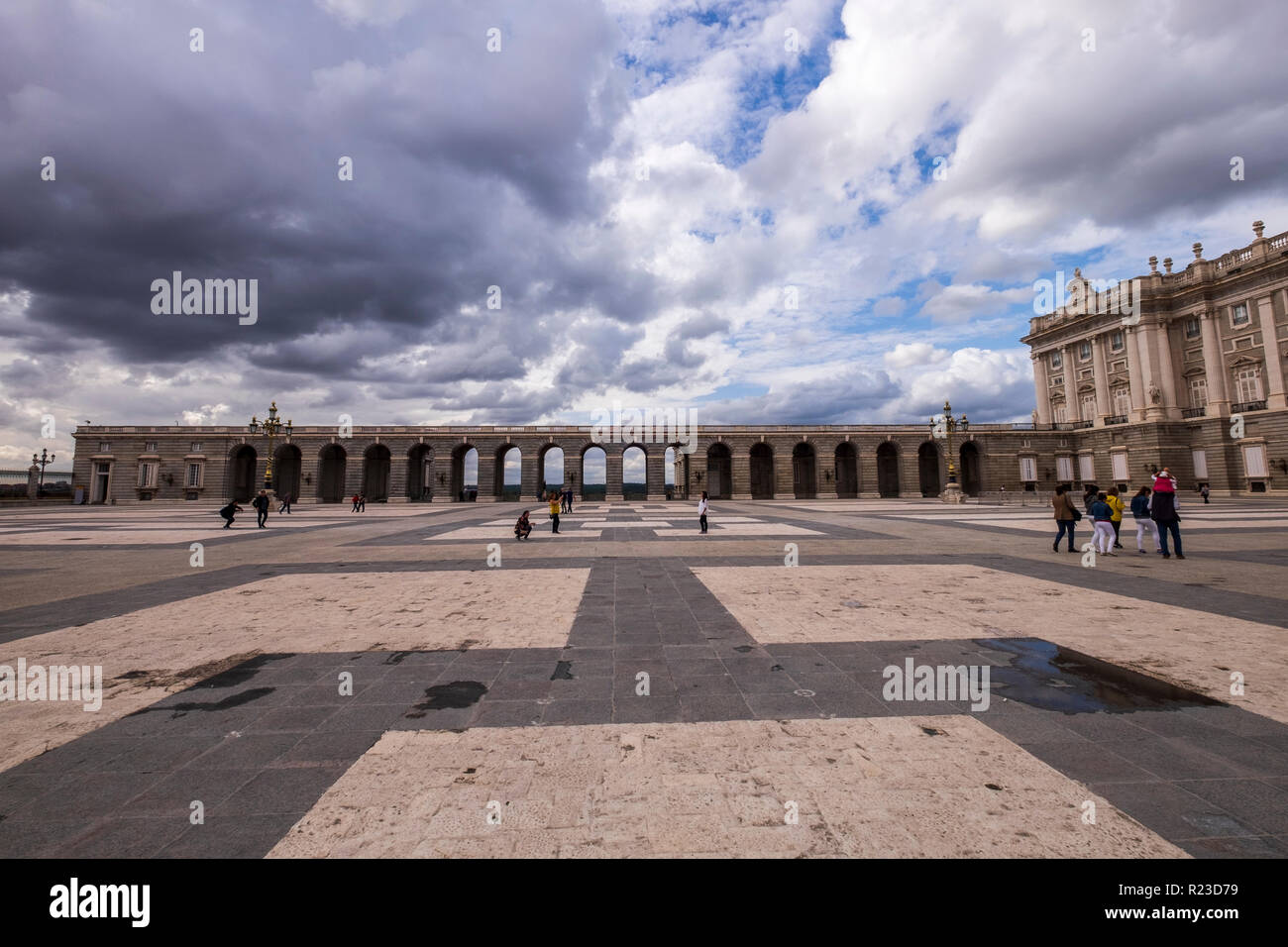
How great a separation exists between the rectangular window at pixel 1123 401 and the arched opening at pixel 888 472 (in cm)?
1911

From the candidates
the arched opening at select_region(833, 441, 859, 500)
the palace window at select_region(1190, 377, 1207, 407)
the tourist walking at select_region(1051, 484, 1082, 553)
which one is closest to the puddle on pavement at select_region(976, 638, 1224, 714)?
the tourist walking at select_region(1051, 484, 1082, 553)

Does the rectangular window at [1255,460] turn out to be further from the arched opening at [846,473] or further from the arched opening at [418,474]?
the arched opening at [418,474]

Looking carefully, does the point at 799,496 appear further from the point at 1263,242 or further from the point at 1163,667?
the point at 1163,667

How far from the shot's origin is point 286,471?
55719 mm

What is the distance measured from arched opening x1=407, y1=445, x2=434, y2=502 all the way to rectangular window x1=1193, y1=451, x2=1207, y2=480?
67847 mm

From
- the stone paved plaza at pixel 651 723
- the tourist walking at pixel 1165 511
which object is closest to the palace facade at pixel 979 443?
the tourist walking at pixel 1165 511

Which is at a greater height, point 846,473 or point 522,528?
point 846,473

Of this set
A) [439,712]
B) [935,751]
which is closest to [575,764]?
[439,712]

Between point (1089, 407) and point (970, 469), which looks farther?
point (970, 469)

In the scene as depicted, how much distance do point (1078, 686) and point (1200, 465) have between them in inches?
2247

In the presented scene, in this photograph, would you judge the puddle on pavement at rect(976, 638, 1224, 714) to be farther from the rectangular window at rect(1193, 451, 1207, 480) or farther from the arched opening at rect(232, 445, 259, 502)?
the arched opening at rect(232, 445, 259, 502)

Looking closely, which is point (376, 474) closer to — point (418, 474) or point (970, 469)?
point (418, 474)

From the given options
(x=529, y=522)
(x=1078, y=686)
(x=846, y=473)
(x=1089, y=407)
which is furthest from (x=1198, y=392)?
(x=1078, y=686)

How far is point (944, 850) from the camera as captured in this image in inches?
87.0
